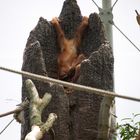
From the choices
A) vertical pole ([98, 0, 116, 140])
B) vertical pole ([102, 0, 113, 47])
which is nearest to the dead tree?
vertical pole ([98, 0, 116, 140])

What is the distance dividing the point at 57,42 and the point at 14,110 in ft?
4.71

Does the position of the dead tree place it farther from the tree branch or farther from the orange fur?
the tree branch

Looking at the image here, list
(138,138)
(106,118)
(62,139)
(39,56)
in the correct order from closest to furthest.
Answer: (138,138), (106,118), (62,139), (39,56)

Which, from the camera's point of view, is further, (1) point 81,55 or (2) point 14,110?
(1) point 81,55

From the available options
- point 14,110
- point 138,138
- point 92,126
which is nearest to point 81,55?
point 92,126

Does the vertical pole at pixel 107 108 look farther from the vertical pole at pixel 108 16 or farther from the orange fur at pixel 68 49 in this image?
the orange fur at pixel 68 49

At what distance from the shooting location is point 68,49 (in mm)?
5375

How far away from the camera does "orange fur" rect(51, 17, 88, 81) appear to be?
523cm

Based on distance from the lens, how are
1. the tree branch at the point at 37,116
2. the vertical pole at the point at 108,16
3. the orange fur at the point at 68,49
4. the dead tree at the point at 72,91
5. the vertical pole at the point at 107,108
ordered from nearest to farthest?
the tree branch at the point at 37,116, the vertical pole at the point at 107,108, the dead tree at the point at 72,91, the orange fur at the point at 68,49, the vertical pole at the point at 108,16

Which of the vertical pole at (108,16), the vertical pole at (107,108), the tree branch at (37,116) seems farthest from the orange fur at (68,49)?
the tree branch at (37,116)

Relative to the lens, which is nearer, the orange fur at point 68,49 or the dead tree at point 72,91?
the dead tree at point 72,91

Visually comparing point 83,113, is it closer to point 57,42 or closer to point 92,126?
point 92,126

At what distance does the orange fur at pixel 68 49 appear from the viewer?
523 cm

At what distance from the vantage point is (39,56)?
15.6 feet
